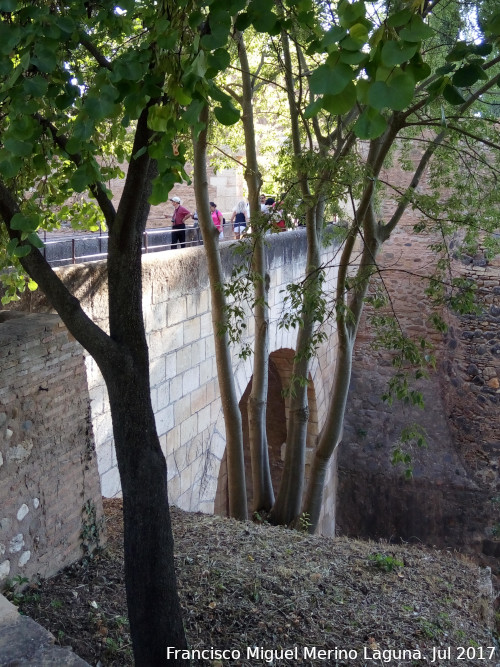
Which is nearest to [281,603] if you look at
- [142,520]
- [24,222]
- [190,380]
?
[142,520]

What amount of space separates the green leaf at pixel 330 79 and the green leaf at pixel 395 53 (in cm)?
10

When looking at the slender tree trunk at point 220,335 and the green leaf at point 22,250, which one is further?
the slender tree trunk at point 220,335

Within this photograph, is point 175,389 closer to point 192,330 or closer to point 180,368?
point 180,368

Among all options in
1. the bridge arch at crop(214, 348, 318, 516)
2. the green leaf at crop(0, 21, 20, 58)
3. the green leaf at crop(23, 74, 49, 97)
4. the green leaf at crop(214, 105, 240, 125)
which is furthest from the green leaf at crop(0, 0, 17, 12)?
the bridge arch at crop(214, 348, 318, 516)

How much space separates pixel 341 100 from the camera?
1940 mm

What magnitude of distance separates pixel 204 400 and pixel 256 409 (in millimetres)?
741

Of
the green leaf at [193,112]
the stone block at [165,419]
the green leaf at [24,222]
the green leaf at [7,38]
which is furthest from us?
the stone block at [165,419]

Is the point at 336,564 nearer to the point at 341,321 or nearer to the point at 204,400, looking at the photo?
the point at 341,321

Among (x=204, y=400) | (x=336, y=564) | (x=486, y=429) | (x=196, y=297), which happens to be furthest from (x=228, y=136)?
(x=486, y=429)

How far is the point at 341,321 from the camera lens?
6254 mm

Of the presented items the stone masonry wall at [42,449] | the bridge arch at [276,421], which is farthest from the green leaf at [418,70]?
the bridge arch at [276,421]

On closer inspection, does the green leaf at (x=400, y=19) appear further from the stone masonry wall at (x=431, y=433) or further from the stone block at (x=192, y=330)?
the stone masonry wall at (x=431, y=433)

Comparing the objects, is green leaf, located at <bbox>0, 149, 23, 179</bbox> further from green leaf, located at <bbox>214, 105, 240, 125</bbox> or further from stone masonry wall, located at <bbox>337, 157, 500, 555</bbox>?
stone masonry wall, located at <bbox>337, 157, 500, 555</bbox>

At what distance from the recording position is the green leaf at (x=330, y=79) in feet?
6.06
